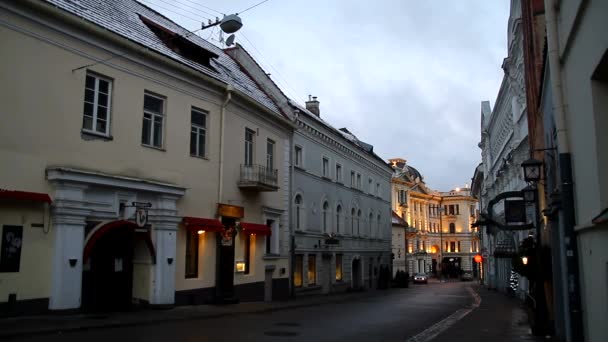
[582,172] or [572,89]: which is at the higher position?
[572,89]

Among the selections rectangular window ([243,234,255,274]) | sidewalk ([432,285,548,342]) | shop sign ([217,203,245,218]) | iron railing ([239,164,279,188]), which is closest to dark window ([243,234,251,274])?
rectangular window ([243,234,255,274])

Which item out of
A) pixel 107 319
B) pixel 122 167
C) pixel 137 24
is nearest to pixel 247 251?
pixel 122 167

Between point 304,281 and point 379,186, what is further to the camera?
point 379,186

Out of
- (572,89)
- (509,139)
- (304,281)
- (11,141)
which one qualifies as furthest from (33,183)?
(509,139)

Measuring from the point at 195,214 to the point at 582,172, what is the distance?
14324mm

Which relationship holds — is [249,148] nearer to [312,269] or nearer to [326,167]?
[312,269]

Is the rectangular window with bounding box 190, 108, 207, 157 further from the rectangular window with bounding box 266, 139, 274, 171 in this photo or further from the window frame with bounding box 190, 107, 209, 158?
the rectangular window with bounding box 266, 139, 274, 171

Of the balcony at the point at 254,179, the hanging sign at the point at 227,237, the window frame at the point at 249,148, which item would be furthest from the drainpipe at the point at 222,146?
the window frame at the point at 249,148

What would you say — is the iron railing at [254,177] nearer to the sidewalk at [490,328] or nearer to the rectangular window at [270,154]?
the rectangular window at [270,154]

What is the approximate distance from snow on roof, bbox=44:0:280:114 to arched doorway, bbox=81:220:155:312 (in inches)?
237

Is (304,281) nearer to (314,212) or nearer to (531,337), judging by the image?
(314,212)

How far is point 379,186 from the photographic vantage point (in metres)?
46.3

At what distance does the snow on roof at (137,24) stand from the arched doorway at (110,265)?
602cm

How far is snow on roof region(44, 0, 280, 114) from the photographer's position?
16828mm
